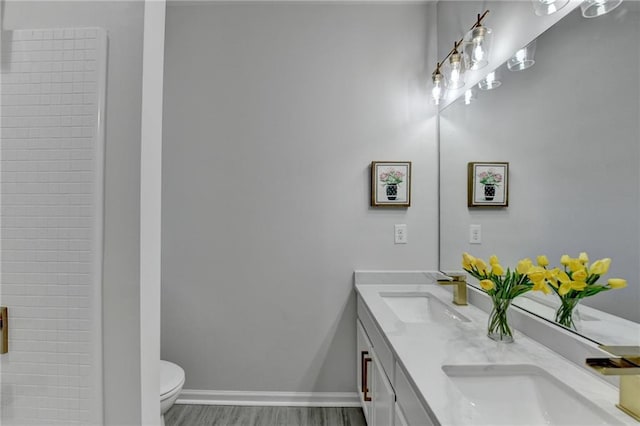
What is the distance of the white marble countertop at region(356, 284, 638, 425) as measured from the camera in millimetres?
842

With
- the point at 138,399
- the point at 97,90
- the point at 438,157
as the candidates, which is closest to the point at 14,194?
the point at 97,90

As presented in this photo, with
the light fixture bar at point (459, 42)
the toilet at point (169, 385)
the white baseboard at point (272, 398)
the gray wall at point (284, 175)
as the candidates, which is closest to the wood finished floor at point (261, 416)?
the white baseboard at point (272, 398)

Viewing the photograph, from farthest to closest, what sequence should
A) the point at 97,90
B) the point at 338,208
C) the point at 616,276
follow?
the point at 338,208, the point at 616,276, the point at 97,90

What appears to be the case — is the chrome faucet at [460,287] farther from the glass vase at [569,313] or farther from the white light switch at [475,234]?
the glass vase at [569,313]


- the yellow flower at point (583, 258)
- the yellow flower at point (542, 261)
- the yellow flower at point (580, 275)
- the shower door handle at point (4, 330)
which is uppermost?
the yellow flower at point (583, 258)

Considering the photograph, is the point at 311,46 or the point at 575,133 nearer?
the point at 575,133

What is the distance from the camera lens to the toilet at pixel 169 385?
1643 mm

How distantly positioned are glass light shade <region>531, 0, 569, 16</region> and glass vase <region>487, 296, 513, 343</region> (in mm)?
1064

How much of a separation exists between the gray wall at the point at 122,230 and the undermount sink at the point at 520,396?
2.79 feet

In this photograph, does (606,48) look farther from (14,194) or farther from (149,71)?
(14,194)

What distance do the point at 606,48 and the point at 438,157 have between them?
4.21 ft

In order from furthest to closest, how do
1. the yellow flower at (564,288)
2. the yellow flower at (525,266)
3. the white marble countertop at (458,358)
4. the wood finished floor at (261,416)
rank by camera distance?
the wood finished floor at (261,416) → the yellow flower at (525,266) → the yellow flower at (564,288) → the white marble countertop at (458,358)

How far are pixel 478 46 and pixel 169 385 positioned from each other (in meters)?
2.28

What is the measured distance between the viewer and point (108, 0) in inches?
32.6
